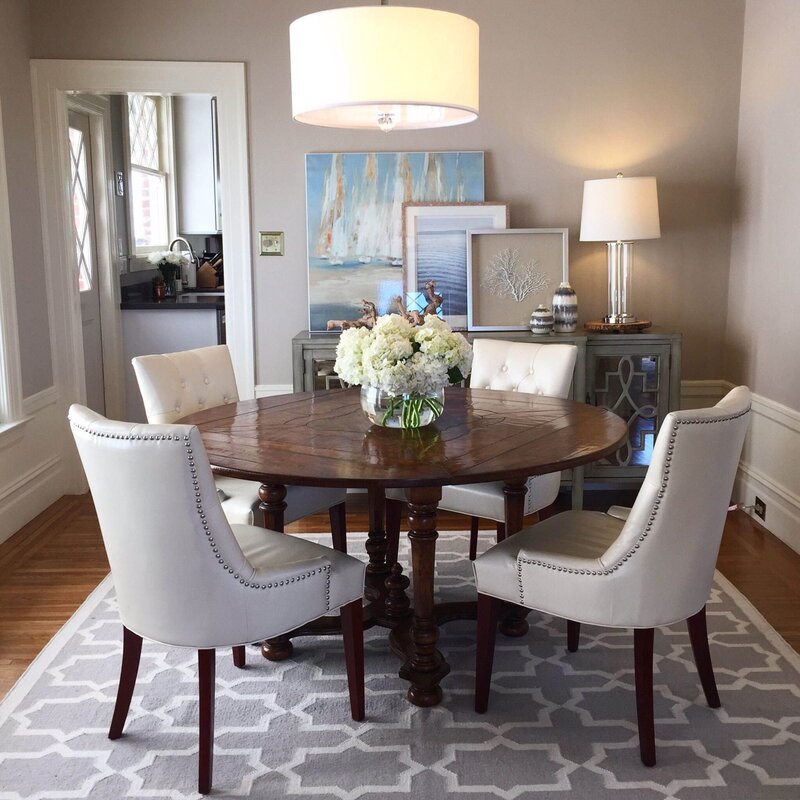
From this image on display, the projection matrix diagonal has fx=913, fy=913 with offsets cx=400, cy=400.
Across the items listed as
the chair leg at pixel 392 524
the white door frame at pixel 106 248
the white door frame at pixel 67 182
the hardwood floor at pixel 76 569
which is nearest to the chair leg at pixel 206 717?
the hardwood floor at pixel 76 569

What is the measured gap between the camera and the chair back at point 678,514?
2.07m

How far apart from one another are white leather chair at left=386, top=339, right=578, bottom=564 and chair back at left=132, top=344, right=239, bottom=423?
76 centimetres

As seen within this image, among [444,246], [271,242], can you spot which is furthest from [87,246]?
[444,246]

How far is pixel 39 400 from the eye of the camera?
4.32 metres

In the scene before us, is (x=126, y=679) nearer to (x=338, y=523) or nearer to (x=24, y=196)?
(x=338, y=523)

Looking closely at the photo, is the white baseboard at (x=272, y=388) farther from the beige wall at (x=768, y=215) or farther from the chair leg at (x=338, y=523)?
the beige wall at (x=768, y=215)

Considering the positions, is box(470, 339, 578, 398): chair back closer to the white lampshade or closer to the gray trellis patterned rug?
the gray trellis patterned rug

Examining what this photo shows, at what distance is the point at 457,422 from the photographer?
9.00ft

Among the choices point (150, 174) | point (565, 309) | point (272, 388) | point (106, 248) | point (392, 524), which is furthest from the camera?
point (150, 174)

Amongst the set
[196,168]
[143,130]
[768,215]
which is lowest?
[768,215]

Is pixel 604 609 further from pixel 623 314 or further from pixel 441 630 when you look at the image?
pixel 623 314

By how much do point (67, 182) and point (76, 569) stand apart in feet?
6.52

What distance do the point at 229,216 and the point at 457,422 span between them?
220 centimetres

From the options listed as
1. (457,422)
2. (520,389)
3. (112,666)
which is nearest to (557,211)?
(520,389)
